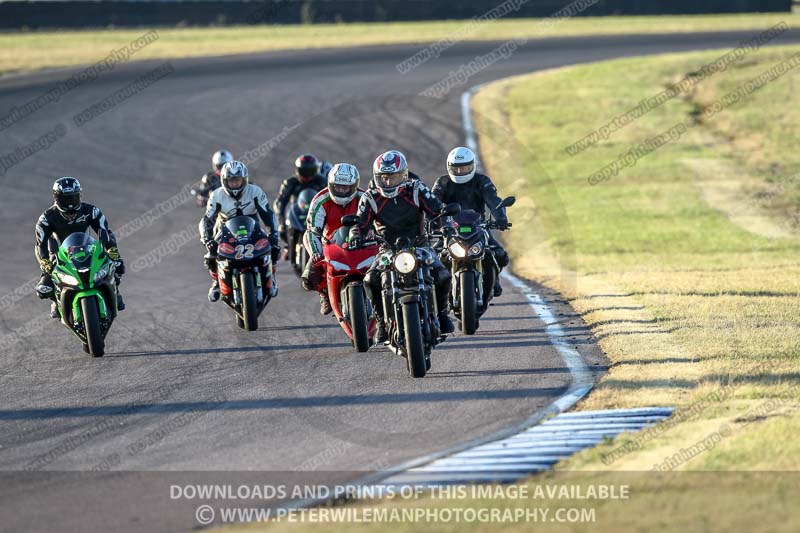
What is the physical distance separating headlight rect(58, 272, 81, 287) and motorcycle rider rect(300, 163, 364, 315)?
244 centimetres

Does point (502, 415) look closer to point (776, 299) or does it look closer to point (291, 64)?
point (776, 299)

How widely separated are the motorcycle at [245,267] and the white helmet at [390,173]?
98.5 inches

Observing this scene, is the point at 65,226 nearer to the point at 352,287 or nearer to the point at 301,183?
the point at 352,287

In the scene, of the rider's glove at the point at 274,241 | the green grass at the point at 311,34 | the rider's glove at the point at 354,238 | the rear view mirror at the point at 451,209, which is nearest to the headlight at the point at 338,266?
the rider's glove at the point at 354,238

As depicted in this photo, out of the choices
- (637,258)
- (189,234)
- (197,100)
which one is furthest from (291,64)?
(637,258)

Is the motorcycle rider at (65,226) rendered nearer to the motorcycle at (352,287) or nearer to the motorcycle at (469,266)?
the motorcycle at (352,287)

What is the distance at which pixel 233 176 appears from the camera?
1423 centimetres

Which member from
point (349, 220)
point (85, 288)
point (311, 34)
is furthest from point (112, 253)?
point (311, 34)

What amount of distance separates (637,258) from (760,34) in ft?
93.0

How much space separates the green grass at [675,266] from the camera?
7520 millimetres

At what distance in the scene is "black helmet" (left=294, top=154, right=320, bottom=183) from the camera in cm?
1658

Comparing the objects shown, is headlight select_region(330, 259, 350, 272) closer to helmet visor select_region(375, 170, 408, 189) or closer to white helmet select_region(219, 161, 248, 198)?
helmet visor select_region(375, 170, 408, 189)

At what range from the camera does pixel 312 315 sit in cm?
Result: 1494

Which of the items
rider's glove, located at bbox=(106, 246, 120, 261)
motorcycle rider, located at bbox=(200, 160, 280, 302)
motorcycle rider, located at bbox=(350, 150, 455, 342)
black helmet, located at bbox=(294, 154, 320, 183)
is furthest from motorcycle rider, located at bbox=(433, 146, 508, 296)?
rider's glove, located at bbox=(106, 246, 120, 261)
